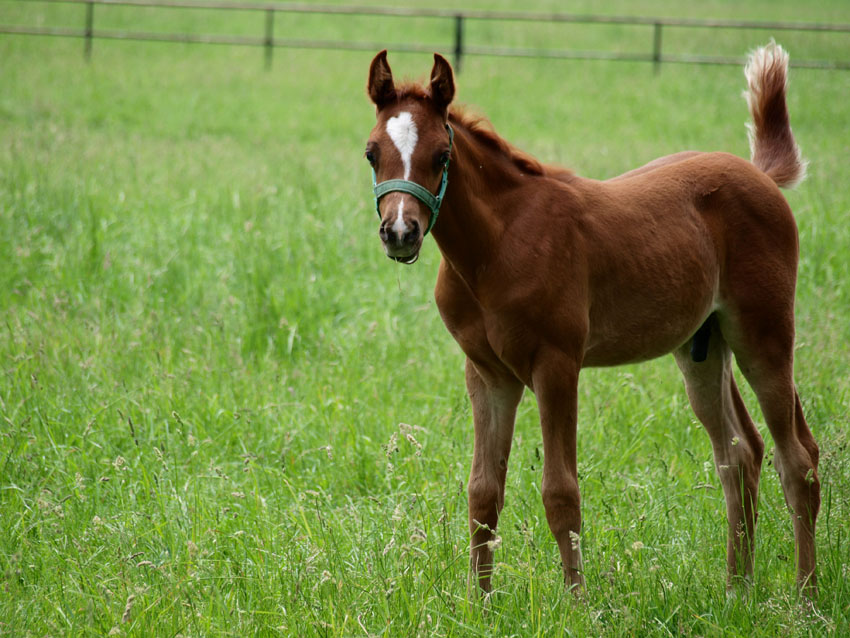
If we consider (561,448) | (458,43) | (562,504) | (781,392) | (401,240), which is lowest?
(562,504)

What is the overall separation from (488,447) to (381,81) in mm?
1371

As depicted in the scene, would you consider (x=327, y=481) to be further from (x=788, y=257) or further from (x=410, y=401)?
(x=788, y=257)

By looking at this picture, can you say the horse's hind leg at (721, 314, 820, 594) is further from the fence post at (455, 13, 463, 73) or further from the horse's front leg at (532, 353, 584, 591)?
the fence post at (455, 13, 463, 73)

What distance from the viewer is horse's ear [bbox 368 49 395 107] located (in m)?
2.79

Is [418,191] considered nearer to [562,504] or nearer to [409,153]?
[409,153]

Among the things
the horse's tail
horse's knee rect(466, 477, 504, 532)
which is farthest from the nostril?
the horse's tail

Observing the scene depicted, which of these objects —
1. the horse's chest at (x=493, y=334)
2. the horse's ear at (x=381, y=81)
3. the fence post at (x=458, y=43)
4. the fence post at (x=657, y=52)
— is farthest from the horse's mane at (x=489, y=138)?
the fence post at (x=657, y=52)

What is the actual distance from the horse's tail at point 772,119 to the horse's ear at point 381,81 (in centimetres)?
177

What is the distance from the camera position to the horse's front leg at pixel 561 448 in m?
2.91

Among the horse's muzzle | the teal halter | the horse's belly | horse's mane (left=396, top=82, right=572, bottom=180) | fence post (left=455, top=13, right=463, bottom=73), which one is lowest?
the horse's belly

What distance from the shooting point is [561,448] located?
2.97m

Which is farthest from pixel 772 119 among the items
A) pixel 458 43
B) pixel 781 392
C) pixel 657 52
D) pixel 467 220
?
pixel 657 52

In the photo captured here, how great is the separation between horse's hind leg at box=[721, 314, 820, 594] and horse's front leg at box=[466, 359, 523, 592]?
3.05 feet

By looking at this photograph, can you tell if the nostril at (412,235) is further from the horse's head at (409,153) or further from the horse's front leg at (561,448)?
the horse's front leg at (561,448)
